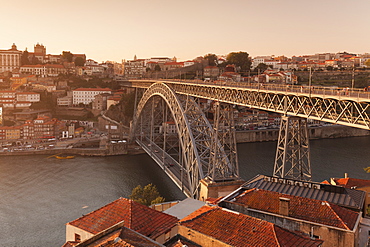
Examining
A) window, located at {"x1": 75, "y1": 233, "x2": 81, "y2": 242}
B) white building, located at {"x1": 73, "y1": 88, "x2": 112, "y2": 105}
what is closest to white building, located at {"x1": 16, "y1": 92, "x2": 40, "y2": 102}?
white building, located at {"x1": 73, "y1": 88, "x2": 112, "y2": 105}

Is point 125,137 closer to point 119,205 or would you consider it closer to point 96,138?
point 96,138

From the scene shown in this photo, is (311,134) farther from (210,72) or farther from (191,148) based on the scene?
(191,148)

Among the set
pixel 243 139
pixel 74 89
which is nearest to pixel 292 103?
pixel 243 139

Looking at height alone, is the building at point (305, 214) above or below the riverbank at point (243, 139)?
above

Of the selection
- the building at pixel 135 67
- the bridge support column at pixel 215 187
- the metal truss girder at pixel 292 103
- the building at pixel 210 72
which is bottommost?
the bridge support column at pixel 215 187

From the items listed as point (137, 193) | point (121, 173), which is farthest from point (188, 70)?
point (137, 193)

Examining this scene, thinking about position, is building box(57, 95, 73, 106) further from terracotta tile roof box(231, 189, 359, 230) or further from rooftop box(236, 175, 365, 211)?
terracotta tile roof box(231, 189, 359, 230)

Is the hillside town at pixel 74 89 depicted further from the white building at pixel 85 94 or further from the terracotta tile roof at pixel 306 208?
the terracotta tile roof at pixel 306 208

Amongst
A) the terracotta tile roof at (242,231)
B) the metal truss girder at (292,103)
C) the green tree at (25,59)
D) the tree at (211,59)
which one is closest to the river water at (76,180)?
the metal truss girder at (292,103)
